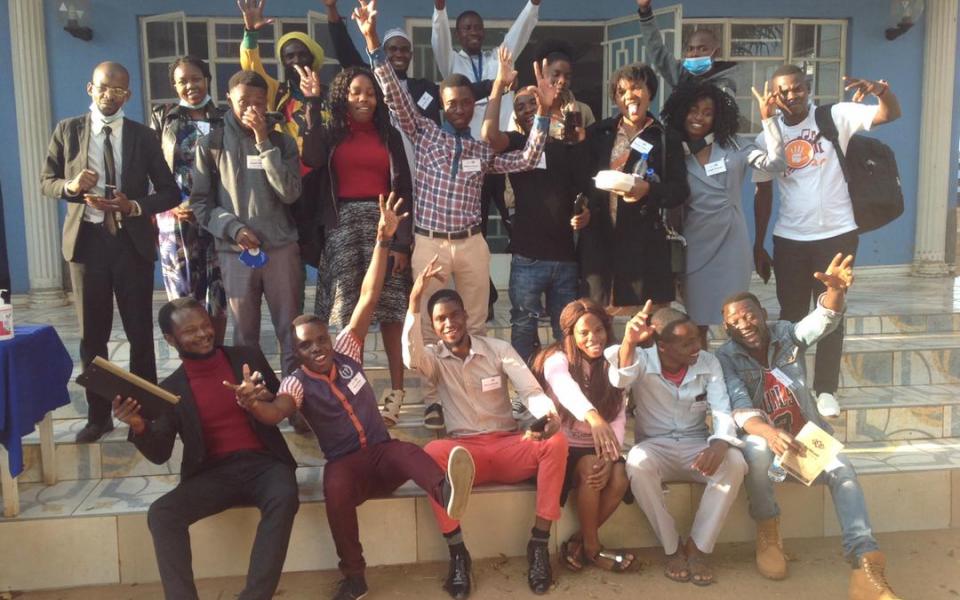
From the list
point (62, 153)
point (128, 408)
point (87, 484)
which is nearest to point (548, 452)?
point (128, 408)

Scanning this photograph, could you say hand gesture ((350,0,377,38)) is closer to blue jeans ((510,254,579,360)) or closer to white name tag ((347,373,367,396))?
blue jeans ((510,254,579,360))

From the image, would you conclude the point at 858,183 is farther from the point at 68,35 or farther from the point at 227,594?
the point at 68,35

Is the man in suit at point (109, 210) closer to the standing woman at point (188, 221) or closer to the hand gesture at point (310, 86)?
the standing woman at point (188, 221)

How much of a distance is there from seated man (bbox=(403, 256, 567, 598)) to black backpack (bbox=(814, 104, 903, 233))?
2058 millimetres

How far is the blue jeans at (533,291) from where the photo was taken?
4.10m

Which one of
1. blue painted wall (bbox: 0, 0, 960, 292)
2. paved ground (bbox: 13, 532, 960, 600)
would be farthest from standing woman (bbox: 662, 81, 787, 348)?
blue painted wall (bbox: 0, 0, 960, 292)

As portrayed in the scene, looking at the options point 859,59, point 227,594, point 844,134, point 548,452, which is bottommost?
point 227,594

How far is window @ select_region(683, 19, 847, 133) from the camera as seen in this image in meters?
7.47

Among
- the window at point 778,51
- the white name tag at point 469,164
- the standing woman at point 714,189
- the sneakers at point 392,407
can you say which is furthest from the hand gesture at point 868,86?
the window at point 778,51

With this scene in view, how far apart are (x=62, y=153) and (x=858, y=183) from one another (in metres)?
4.05

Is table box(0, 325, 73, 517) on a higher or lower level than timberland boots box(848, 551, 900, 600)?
higher

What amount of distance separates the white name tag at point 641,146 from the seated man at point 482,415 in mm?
1177

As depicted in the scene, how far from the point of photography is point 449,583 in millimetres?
3291

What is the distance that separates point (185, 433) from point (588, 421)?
5.46ft
